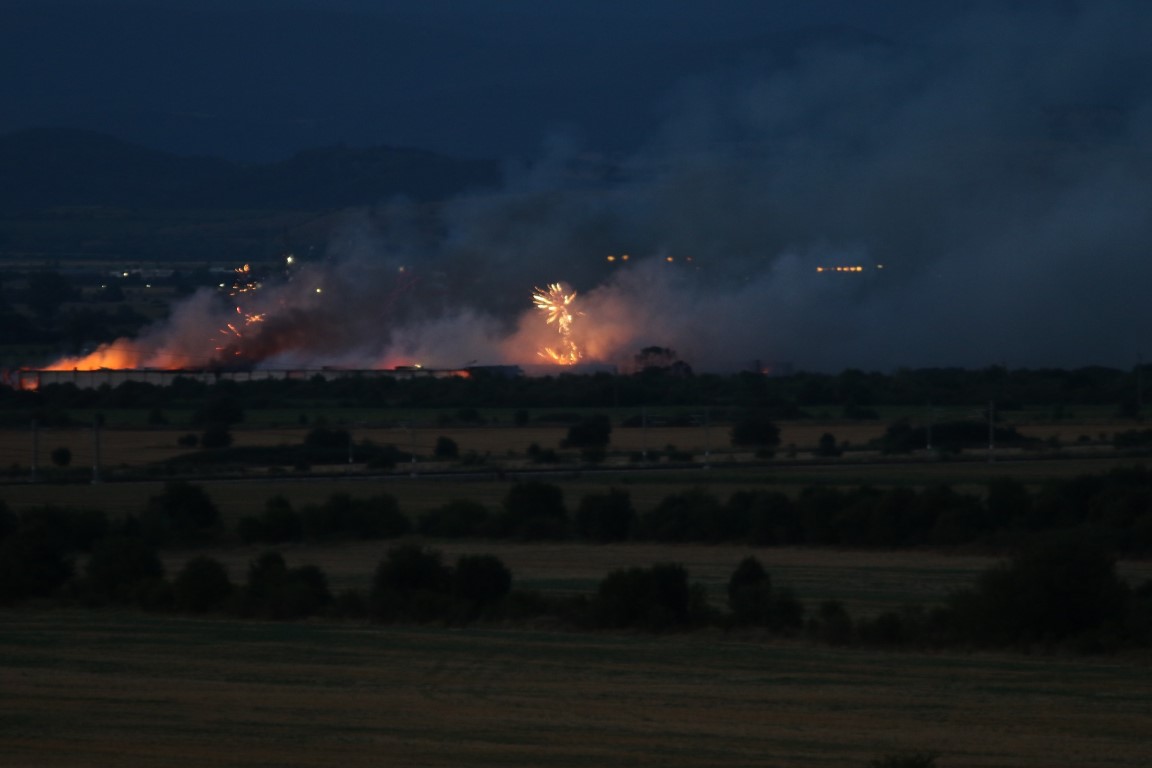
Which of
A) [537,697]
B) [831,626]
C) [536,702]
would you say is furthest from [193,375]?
[536,702]

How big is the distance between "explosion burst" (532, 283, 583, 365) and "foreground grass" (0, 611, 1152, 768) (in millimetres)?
58495

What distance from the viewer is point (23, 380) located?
85.9 metres

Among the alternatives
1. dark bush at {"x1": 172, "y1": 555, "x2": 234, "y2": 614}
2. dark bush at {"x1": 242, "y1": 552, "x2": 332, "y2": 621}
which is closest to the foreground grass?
dark bush at {"x1": 242, "y1": 552, "x2": 332, "y2": 621}

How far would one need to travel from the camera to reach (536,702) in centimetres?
2075

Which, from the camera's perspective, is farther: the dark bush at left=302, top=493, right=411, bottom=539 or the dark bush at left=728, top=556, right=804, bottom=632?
the dark bush at left=302, top=493, right=411, bottom=539

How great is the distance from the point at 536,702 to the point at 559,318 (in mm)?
65266

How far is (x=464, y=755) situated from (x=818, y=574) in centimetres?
1589

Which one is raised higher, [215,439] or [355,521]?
[215,439]

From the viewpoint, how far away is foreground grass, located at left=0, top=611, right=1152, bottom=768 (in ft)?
59.8

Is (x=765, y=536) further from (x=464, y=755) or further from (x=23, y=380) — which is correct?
(x=23, y=380)

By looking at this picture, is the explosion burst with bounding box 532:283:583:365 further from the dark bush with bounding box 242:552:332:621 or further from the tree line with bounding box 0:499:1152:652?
the dark bush with bounding box 242:552:332:621

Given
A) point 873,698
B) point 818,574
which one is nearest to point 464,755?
point 873,698

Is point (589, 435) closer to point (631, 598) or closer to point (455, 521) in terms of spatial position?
Result: point (455, 521)

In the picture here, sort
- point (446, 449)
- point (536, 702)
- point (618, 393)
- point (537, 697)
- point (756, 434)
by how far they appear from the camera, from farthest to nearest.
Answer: point (618, 393) → point (756, 434) → point (446, 449) → point (537, 697) → point (536, 702)
